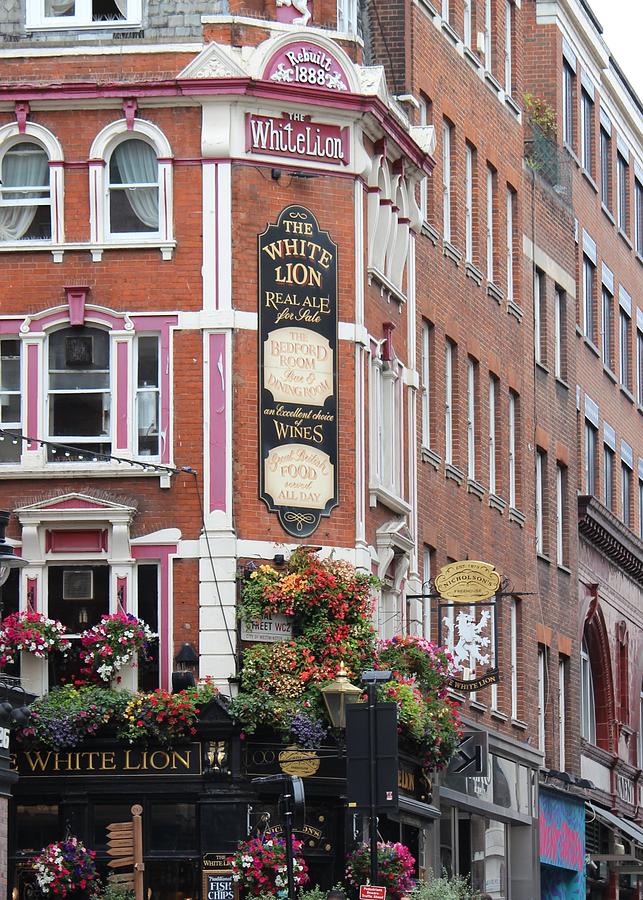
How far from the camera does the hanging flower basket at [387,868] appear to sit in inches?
1521

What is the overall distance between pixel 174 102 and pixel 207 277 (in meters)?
2.67

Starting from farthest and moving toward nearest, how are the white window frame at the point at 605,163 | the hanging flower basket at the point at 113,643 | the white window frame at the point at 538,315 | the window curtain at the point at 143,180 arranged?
the white window frame at the point at 605,163 < the white window frame at the point at 538,315 < the window curtain at the point at 143,180 < the hanging flower basket at the point at 113,643

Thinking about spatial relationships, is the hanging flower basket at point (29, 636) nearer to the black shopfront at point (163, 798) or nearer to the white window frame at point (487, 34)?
the black shopfront at point (163, 798)

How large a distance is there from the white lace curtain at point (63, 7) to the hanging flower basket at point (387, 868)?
12812 mm

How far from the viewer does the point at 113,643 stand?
38.4m

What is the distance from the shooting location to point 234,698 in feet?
125

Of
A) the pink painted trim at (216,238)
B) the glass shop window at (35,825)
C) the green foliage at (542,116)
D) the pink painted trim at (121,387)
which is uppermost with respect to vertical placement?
the green foliage at (542,116)

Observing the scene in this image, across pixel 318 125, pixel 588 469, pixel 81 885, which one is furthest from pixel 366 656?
pixel 588 469

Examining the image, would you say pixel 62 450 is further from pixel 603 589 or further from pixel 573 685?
pixel 603 589

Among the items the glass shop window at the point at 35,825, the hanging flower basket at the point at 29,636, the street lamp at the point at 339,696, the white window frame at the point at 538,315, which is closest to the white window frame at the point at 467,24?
the white window frame at the point at 538,315

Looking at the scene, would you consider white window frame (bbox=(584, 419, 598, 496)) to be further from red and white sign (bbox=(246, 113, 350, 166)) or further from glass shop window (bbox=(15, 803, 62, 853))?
glass shop window (bbox=(15, 803, 62, 853))

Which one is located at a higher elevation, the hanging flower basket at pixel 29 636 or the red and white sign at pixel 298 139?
the red and white sign at pixel 298 139

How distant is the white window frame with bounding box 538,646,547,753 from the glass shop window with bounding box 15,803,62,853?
17.8 metres

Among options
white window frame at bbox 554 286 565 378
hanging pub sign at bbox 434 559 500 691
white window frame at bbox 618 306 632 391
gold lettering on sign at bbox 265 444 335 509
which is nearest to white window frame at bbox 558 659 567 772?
white window frame at bbox 554 286 565 378
